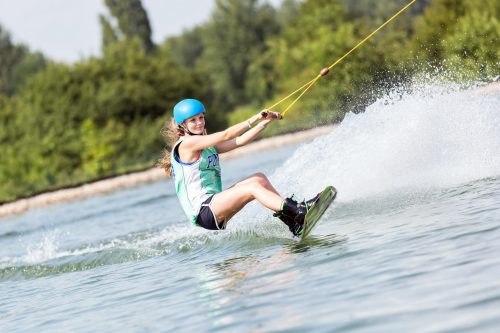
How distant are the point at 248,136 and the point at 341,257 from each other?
177 centimetres

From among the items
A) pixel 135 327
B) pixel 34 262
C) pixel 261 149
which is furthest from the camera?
pixel 261 149

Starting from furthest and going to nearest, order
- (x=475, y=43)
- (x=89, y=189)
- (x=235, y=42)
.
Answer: (x=235, y=42) < (x=475, y=43) < (x=89, y=189)

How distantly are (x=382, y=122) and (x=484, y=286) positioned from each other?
6.24 m

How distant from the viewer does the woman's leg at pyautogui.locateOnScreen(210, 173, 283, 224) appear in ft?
27.6

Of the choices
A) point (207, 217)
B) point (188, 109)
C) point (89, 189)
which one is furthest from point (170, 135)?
point (89, 189)

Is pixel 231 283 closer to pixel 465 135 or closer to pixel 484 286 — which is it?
pixel 484 286

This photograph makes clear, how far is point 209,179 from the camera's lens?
893cm

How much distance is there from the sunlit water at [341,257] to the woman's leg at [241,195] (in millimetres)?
498

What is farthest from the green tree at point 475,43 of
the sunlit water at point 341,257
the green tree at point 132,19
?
the green tree at point 132,19

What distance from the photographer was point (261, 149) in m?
40.3

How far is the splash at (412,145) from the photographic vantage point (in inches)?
421

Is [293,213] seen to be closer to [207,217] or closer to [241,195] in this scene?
[241,195]

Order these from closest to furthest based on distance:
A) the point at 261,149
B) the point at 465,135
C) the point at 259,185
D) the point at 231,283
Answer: the point at 231,283 → the point at 259,185 → the point at 465,135 → the point at 261,149

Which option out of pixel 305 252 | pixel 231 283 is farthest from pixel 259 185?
pixel 231 283
